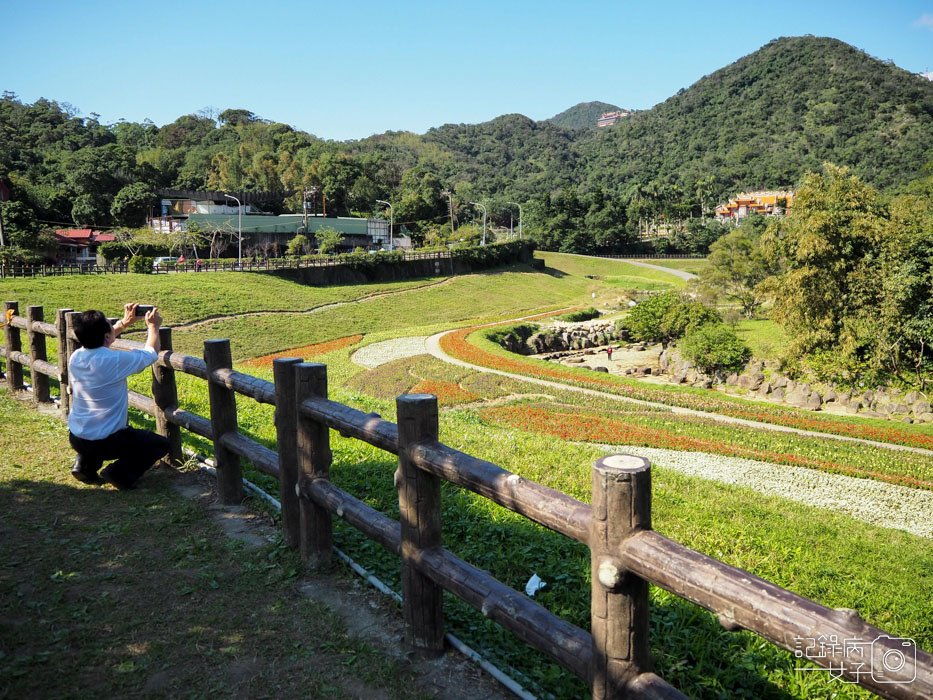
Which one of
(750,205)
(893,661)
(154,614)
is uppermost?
(750,205)

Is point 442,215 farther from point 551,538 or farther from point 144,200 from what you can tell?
point 551,538

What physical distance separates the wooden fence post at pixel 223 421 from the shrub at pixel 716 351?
99.6ft

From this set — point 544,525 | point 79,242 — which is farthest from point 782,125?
point 544,525

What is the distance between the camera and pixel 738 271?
166ft

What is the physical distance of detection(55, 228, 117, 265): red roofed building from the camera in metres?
60.8

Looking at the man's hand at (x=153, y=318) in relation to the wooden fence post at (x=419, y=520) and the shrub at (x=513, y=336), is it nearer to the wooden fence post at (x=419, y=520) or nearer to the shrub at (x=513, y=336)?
the wooden fence post at (x=419, y=520)

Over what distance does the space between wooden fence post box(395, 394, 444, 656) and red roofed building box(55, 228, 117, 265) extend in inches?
2536

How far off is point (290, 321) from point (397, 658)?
117 feet

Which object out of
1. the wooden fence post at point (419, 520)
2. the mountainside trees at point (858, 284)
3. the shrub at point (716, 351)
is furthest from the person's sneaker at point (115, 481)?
the shrub at point (716, 351)

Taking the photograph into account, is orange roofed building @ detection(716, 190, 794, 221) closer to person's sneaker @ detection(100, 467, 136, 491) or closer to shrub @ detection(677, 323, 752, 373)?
shrub @ detection(677, 323, 752, 373)

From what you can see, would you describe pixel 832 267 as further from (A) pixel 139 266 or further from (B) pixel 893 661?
(A) pixel 139 266

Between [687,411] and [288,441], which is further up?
[288,441]

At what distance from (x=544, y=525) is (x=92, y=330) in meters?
4.80

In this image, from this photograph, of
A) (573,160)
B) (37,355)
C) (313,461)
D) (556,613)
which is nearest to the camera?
(556,613)
